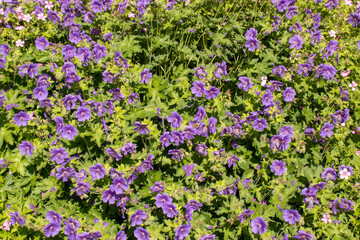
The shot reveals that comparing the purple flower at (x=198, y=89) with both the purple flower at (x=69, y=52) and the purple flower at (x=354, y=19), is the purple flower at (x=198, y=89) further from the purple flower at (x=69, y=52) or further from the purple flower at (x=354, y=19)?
the purple flower at (x=354, y=19)

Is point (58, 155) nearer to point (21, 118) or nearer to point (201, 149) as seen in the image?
point (21, 118)

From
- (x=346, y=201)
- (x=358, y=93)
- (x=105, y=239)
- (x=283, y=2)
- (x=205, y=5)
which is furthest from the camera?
(x=205, y=5)

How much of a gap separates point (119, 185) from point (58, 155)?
85 cm

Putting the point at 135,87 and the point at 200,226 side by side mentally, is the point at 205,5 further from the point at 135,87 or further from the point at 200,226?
the point at 200,226

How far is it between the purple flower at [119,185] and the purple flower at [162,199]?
371mm

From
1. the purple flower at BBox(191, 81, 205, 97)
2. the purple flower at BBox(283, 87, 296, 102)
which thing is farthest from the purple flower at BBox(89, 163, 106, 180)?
the purple flower at BBox(283, 87, 296, 102)

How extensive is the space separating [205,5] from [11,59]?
11.4 feet

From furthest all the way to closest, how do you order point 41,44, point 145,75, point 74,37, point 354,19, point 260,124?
point 354,19 → point 74,37 → point 41,44 → point 145,75 → point 260,124

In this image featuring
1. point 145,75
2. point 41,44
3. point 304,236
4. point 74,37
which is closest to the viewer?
point 304,236

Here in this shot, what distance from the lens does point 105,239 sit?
332 centimetres

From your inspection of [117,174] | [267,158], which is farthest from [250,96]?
[117,174]

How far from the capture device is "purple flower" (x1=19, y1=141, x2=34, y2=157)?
3.67 m

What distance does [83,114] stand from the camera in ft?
11.9

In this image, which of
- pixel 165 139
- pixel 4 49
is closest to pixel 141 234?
pixel 165 139
